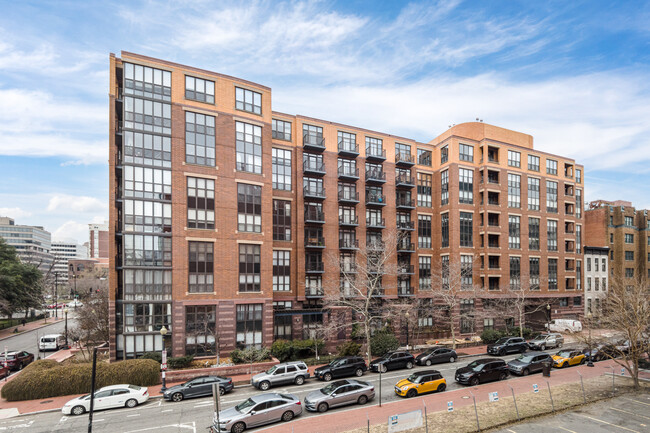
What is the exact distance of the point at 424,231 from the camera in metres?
49.6

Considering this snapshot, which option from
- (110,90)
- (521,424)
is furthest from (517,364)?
(110,90)

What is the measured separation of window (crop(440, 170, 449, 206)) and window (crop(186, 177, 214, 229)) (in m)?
30.3

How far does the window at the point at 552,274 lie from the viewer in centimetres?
5266

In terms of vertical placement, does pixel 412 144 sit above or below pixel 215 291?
above

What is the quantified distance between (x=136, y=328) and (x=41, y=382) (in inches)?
289

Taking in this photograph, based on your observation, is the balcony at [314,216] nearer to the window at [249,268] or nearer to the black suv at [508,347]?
the window at [249,268]

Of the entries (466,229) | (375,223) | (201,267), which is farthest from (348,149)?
(201,267)

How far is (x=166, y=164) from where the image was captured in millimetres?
33000

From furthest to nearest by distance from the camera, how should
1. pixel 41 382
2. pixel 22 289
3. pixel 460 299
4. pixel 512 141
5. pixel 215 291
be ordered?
1. pixel 22 289
2. pixel 512 141
3. pixel 460 299
4. pixel 215 291
5. pixel 41 382

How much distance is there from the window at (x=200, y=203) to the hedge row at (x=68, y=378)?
1220 centimetres

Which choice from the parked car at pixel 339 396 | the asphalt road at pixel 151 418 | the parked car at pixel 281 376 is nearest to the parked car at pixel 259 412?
the parked car at pixel 339 396

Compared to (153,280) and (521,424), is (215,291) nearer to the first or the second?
(153,280)

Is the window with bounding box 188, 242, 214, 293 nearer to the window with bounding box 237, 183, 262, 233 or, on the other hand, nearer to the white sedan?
the window with bounding box 237, 183, 262, 233

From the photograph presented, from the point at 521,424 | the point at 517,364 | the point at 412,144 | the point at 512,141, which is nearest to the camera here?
the point at 521,424
